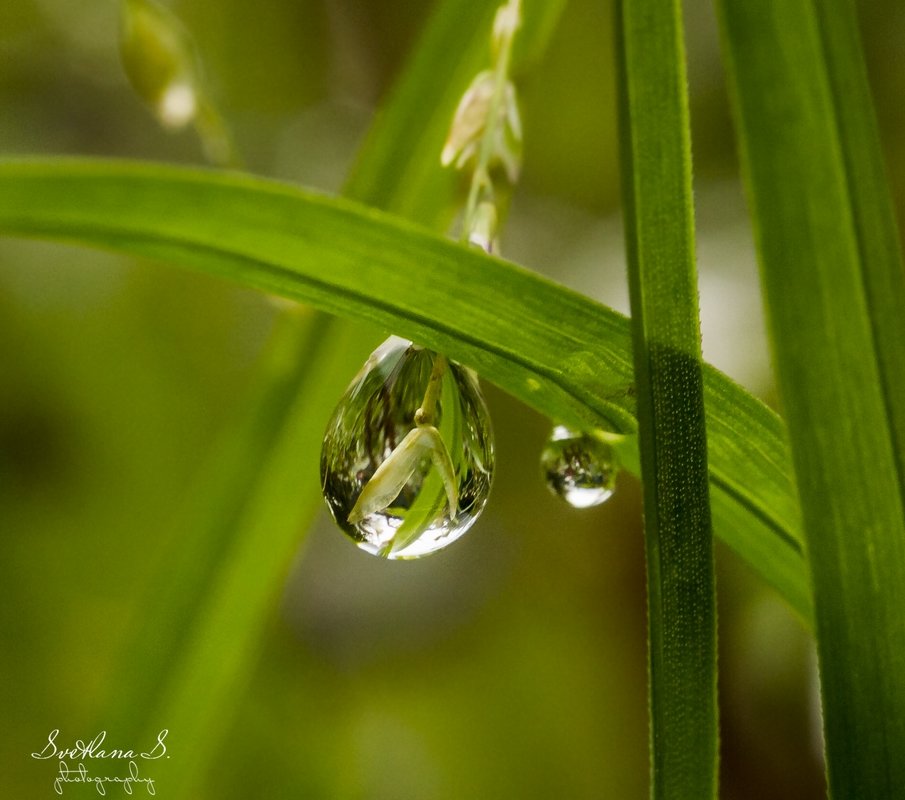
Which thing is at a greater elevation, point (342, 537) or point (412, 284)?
point (342, 537)

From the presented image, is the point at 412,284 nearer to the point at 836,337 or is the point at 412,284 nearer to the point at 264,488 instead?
the point at 836,337

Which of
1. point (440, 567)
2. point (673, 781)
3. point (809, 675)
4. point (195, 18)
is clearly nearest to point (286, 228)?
point (673, 781)

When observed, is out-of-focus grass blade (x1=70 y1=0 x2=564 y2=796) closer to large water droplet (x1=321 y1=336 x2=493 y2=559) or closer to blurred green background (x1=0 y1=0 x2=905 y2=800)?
large water droplet (x1=321 y1=336 x2=493 y2=559)

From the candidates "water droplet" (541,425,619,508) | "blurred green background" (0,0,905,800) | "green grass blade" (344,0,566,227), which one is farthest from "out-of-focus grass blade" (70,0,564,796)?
"blurred green background" (0,0,905,800)

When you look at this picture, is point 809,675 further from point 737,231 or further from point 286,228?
point 286,228

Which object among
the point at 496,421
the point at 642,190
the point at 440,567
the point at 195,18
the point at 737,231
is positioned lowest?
the point at 642,190

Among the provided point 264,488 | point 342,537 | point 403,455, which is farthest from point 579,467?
point 342,537
